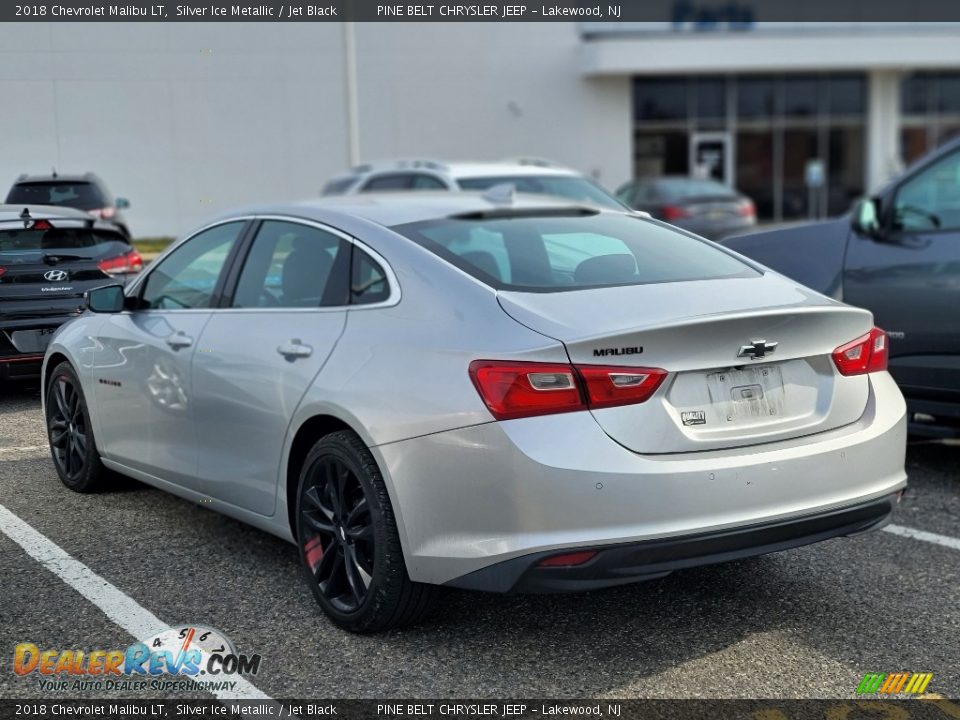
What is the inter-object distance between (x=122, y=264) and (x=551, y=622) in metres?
5.99

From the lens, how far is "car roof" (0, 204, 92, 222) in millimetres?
8469

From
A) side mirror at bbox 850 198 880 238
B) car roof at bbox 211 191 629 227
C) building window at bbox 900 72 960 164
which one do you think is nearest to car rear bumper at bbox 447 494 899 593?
car roof at bbox 211 191 629 227

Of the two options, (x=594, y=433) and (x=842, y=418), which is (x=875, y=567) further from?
(x=594, y=433)

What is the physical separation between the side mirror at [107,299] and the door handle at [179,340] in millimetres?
545

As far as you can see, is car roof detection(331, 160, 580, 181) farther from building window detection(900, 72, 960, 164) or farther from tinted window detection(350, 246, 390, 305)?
building window detection(900, 72, 960, 164)

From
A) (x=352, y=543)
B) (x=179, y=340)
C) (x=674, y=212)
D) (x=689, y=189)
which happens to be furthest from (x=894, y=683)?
(x=689, y=189)

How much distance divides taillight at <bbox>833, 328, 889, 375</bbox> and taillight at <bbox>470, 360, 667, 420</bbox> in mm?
879

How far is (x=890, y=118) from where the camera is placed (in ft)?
115

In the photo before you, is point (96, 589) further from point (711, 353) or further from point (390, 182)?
point (390, 182)

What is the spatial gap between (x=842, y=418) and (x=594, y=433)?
39.2 inches

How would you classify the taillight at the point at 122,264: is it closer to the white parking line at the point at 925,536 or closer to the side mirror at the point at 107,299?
the side mirror at the point at 107,299

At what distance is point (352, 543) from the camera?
13.3 feet

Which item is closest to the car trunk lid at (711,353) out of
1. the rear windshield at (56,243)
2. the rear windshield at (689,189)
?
the rear windshield at (56,243)
